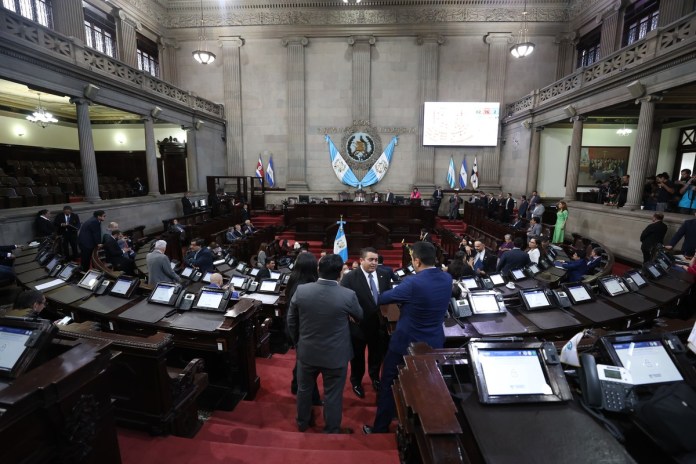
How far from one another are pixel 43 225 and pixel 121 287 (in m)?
6.34

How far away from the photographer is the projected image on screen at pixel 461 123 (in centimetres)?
1602

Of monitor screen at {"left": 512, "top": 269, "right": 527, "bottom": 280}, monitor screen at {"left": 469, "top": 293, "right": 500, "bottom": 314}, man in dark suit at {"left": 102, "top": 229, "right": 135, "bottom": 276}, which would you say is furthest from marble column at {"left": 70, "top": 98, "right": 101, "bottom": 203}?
monitor screen at {"left": 512, "top": 269, "right": 527, "bottom": 280}

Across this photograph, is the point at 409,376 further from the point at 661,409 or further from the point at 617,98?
the point at 617,98

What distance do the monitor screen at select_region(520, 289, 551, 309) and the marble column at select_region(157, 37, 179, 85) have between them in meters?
18.8

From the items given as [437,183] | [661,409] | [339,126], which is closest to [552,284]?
[661,409]

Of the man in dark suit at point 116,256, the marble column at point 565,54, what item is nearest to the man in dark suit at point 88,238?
the man in dark suit at point 116,256

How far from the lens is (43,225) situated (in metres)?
8.18

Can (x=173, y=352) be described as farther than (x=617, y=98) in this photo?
No

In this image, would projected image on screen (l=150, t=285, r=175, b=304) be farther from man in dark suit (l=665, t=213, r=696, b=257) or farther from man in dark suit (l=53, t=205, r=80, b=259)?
man in dark suit (l=665, t=213, r=696, b=257)

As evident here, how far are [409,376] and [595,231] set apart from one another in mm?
11018

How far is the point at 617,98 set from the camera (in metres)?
9.32

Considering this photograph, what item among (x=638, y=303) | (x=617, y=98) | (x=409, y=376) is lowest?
(x=638, y=303)

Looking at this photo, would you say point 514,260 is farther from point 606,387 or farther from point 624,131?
point 624,131

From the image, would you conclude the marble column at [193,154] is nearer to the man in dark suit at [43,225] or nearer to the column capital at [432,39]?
the man in dark suit at [43,225]
